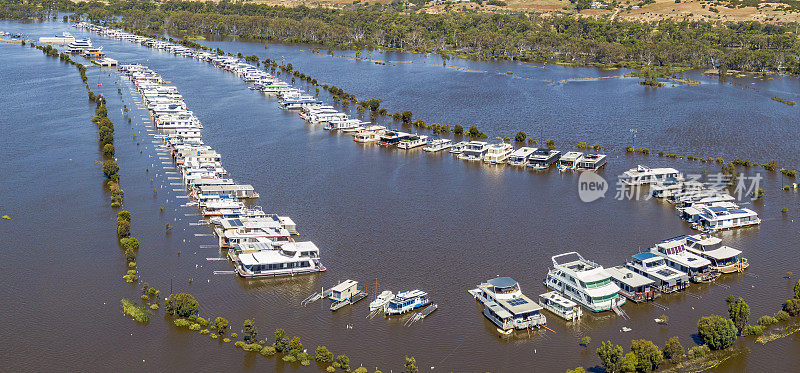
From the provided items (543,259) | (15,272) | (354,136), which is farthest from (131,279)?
(354,136)

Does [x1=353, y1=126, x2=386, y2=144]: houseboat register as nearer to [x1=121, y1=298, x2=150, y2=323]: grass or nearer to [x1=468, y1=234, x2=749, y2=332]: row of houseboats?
[x1=468, y1=234, x2=749, y2=332]: row of houseboats

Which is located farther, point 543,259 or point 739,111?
point 739,111

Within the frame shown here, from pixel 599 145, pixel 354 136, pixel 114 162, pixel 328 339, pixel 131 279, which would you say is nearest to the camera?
pixel 328 339

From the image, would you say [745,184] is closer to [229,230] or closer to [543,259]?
[543,259]

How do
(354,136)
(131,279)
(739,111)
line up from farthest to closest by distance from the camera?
(739,111) → (354,136) → (131,279)

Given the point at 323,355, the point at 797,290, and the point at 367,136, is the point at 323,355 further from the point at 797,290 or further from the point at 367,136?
the point at 367,136

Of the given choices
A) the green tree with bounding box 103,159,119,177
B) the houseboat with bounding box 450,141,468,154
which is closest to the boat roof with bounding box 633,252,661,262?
the houseboat with bounding box 450,141,468,154

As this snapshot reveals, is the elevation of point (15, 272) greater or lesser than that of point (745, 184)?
lesser

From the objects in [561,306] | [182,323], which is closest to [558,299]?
[561,306]
